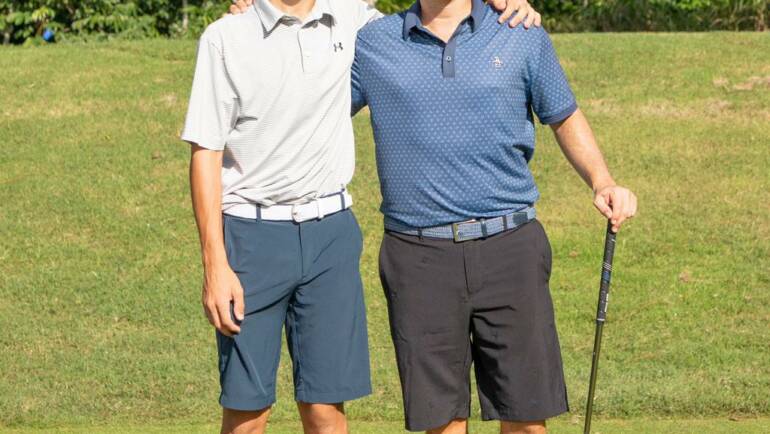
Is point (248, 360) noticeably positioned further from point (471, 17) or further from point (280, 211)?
point (471, 17)

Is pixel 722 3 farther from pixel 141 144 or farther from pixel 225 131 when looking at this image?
pixel 225 131

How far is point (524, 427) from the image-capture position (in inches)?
191

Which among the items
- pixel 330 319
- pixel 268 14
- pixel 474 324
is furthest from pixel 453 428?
pixel 268 14

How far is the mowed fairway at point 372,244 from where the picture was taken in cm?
722

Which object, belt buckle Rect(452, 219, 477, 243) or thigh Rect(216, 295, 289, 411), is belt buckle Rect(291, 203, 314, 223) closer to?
thigh Rect(216, 295, 289, 411)

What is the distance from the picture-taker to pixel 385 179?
4.70m

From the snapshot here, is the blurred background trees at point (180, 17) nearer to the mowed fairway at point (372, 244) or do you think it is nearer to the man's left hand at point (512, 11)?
the mowed fairway at point (372, 244)

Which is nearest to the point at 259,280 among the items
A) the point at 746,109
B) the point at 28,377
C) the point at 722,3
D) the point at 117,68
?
the point at 28,377

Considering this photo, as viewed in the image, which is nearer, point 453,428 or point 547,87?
point 547,87

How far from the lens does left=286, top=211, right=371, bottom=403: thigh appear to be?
477cm

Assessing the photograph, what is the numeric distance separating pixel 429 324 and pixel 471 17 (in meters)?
0.99

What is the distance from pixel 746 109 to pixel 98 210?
510 cm

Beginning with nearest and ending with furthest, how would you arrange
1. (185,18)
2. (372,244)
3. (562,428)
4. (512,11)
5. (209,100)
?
1. (209,100)
2. (512,11)
3. (562,428)
4. (372,244)
5. (185,18)

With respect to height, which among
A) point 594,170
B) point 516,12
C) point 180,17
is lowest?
point 180,17
